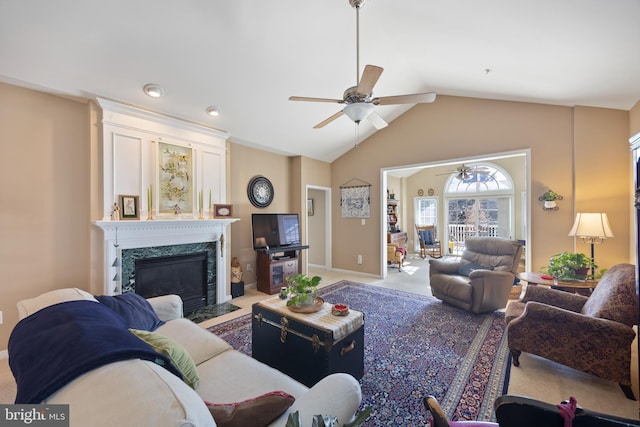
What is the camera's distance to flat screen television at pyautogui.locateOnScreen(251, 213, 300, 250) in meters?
4.48

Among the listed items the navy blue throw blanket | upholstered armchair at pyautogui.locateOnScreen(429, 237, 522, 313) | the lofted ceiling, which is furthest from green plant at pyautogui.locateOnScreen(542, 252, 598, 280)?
the navy blue throw blanket

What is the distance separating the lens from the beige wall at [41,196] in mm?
2492

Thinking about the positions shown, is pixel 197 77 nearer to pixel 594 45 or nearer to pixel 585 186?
pixel 594 45

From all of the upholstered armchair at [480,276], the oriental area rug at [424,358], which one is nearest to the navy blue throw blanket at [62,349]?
the oriental area rug at [424,358]

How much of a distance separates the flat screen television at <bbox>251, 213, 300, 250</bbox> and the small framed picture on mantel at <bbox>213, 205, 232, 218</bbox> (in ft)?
1.53

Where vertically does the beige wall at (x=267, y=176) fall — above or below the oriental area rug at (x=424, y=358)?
above

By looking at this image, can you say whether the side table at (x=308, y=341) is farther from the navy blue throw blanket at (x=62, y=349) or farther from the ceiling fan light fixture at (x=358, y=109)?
the ceiling fan light fixture at (x=358, y=109)

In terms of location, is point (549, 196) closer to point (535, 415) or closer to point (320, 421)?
point (535, 415)

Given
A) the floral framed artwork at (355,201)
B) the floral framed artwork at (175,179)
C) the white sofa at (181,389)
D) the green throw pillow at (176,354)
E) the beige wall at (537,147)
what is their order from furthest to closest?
the floral framed artwork at (355,201) → the floral framed artwork at (175,179) → the beige wall at (537,147) → the green throw pillow at (176,354) → the white sofa at (181,389)

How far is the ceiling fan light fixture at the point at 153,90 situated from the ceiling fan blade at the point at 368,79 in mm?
2317

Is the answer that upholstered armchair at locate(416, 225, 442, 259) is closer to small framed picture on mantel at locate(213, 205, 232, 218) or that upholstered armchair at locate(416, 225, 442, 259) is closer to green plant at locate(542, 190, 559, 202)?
green plant at locate(542, 190, 559, 202)

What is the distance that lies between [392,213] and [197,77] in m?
6.16

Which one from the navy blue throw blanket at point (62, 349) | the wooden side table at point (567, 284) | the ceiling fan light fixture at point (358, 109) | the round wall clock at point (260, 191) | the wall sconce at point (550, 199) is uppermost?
the ceiling fan light fixture at point (358, 109)

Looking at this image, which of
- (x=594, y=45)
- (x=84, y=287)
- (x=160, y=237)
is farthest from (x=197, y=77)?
(x=594, y=45)
